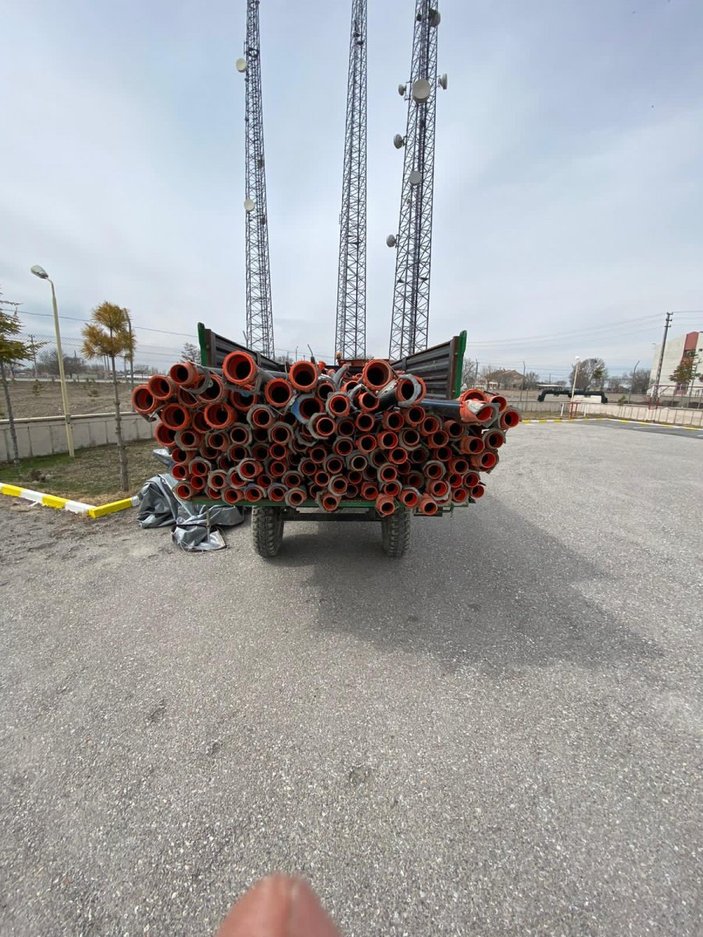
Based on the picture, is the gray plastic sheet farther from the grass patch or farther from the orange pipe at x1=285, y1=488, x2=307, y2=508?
the orange pipe at x1=285, y1=488, x2=307, y2=508

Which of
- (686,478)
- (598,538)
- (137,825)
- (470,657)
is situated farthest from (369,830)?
(686,478)

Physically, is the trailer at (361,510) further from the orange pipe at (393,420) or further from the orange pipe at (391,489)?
the orange pipe at (393,420)

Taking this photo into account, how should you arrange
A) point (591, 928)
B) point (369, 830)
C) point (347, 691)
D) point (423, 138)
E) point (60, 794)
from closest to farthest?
point (591, 928), point (369, 830), point (60, 794), point (347, 691), point (423, 138)

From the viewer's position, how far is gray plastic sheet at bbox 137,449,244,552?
4.60m

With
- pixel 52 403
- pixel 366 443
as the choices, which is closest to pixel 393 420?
pixel 366 443

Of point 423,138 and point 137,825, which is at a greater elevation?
point 423,138

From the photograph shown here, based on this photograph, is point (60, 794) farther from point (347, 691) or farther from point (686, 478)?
point (686, 478)

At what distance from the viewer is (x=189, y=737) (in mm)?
2139

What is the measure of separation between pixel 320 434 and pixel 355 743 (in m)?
1.87

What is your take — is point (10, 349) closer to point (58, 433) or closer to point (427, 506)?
point (58, 433)

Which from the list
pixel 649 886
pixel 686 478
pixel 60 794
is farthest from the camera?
pixel 686 478

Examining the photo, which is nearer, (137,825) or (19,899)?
(19,899)

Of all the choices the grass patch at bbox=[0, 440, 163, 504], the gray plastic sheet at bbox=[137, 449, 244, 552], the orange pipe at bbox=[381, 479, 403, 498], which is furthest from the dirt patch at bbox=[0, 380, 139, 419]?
the orange pipe at bbox=[381, 479, 403, 498]

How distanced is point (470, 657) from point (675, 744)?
1.18m
